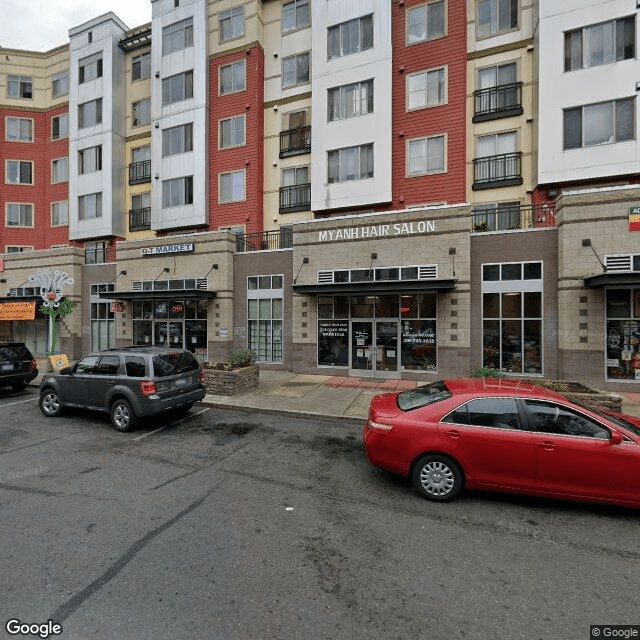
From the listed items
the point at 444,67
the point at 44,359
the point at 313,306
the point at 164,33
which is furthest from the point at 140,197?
the point at 444,67

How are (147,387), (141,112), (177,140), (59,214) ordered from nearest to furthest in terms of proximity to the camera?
1. (147,387)
2. (177,140)
3. (141,112)
4. (59,214)

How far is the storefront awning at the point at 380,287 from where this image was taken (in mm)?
12430

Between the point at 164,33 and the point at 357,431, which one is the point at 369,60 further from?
the point at 357,431

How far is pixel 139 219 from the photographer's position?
2223 cm

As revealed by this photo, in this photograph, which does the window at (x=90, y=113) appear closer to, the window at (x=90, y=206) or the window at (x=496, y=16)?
the window at (x=90, y=206)

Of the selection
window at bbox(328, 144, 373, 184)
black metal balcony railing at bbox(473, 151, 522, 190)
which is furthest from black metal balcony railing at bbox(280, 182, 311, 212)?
black metal balcony railing at bbox(473, 151, 522, 190)

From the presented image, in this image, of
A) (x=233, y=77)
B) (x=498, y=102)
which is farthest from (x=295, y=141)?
(x=498, y=102)

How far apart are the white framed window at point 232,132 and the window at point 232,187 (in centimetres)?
166

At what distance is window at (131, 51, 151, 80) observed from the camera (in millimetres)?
22609

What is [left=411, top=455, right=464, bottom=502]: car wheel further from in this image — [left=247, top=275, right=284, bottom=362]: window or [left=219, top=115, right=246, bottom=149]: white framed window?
[left=219, top=115, right=246, bottom=149]: white framed window

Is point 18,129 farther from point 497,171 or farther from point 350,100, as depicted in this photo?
point 497,171

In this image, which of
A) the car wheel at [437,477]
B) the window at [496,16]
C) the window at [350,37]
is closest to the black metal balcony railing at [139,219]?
the window at [350,37]

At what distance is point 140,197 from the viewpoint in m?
22.7

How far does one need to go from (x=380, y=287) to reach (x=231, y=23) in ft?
61.5
